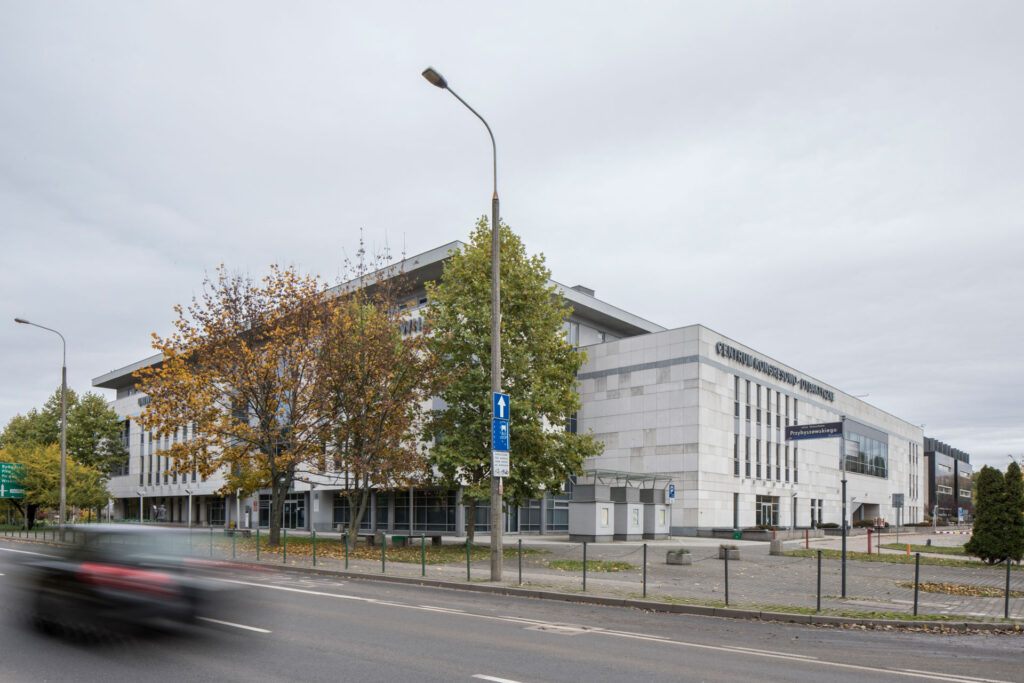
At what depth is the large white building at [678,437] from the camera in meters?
50.8

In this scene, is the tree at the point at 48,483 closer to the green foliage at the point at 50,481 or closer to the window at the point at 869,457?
the green foliage at the point at 50,481

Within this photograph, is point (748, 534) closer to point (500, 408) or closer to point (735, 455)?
point (735, 455)

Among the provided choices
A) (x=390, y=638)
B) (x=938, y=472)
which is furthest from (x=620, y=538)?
(x=938, y=472)

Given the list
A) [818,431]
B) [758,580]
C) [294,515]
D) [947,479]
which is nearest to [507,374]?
[758,580]

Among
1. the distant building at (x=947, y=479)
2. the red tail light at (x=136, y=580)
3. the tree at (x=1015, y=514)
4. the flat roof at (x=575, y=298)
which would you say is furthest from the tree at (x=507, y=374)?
the distant building at (x=947, y=479)

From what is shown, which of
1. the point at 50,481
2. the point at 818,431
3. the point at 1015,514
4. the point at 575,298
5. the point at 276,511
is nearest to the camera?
the point at 818,431

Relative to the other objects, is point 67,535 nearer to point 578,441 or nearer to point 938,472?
point 578,441

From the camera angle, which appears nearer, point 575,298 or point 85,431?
point 575,298

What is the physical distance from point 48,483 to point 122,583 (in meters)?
51.0

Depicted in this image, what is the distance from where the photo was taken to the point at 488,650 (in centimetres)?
973

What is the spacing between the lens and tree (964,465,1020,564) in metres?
27.7

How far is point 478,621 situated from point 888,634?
21.3ft

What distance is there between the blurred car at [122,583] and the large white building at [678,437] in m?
32.3

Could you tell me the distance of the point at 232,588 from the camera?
9602 millimetres
